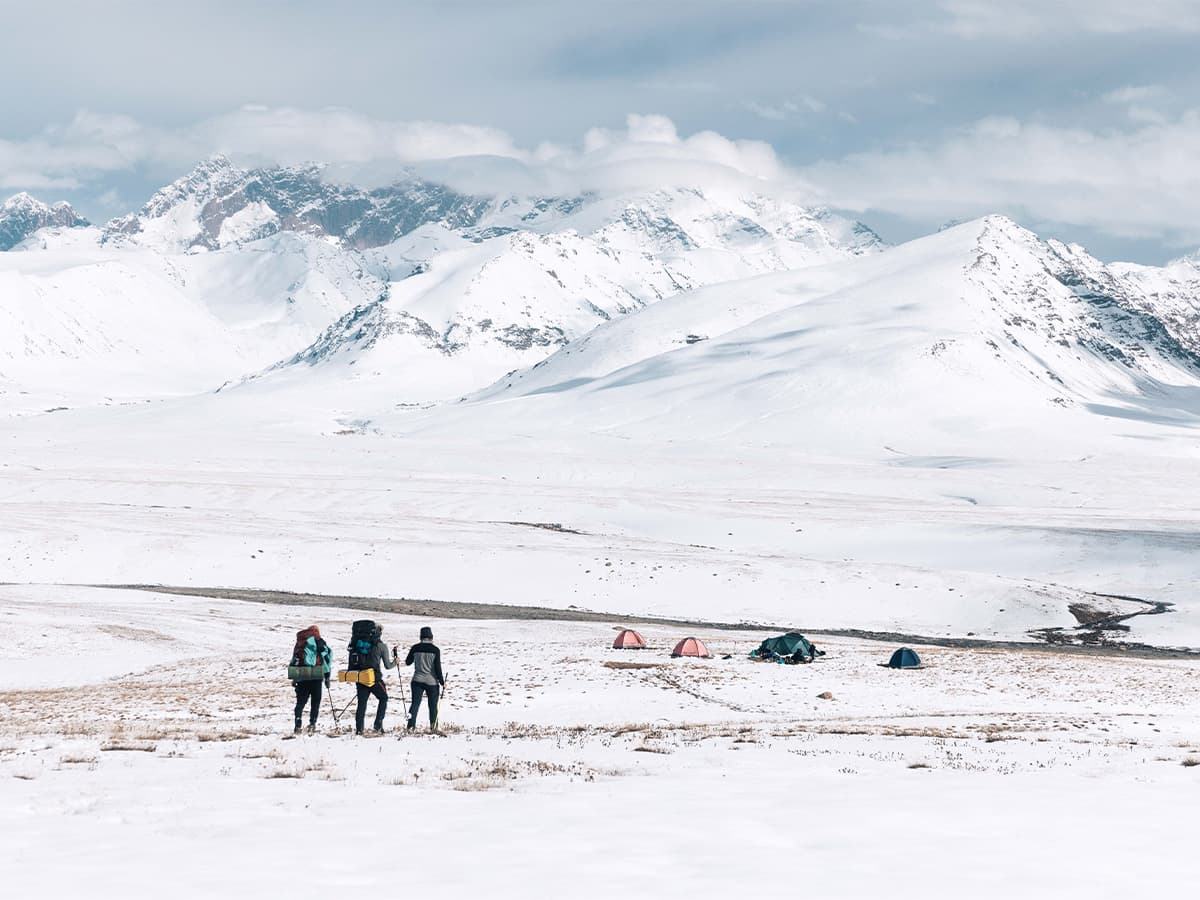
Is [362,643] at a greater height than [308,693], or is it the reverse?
[362,643]

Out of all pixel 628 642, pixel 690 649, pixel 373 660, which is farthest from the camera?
pixel 628 642

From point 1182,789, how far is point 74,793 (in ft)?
44.4

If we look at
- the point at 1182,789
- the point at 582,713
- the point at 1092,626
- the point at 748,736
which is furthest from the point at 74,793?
the point at 1092,626

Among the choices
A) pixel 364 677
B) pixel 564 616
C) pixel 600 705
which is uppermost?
pixel 364 677

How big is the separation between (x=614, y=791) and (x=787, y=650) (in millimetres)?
28737

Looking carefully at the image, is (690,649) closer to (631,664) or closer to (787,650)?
(787,650)

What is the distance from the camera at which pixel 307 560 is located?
7838cm

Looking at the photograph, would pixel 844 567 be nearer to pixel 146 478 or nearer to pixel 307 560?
pixel 307 560

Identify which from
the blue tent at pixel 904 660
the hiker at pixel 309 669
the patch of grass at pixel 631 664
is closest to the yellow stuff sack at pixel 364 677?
the hiker at pixel 309 669

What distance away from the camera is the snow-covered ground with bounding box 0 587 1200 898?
11391mm

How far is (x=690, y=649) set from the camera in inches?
1795

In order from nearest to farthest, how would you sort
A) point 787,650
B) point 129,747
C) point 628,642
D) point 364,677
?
point 129,747 < point 364,677 < point 787,650 < point 628,642

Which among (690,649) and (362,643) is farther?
(690,649)

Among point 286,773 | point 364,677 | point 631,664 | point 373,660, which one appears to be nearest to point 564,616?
point 631,664
